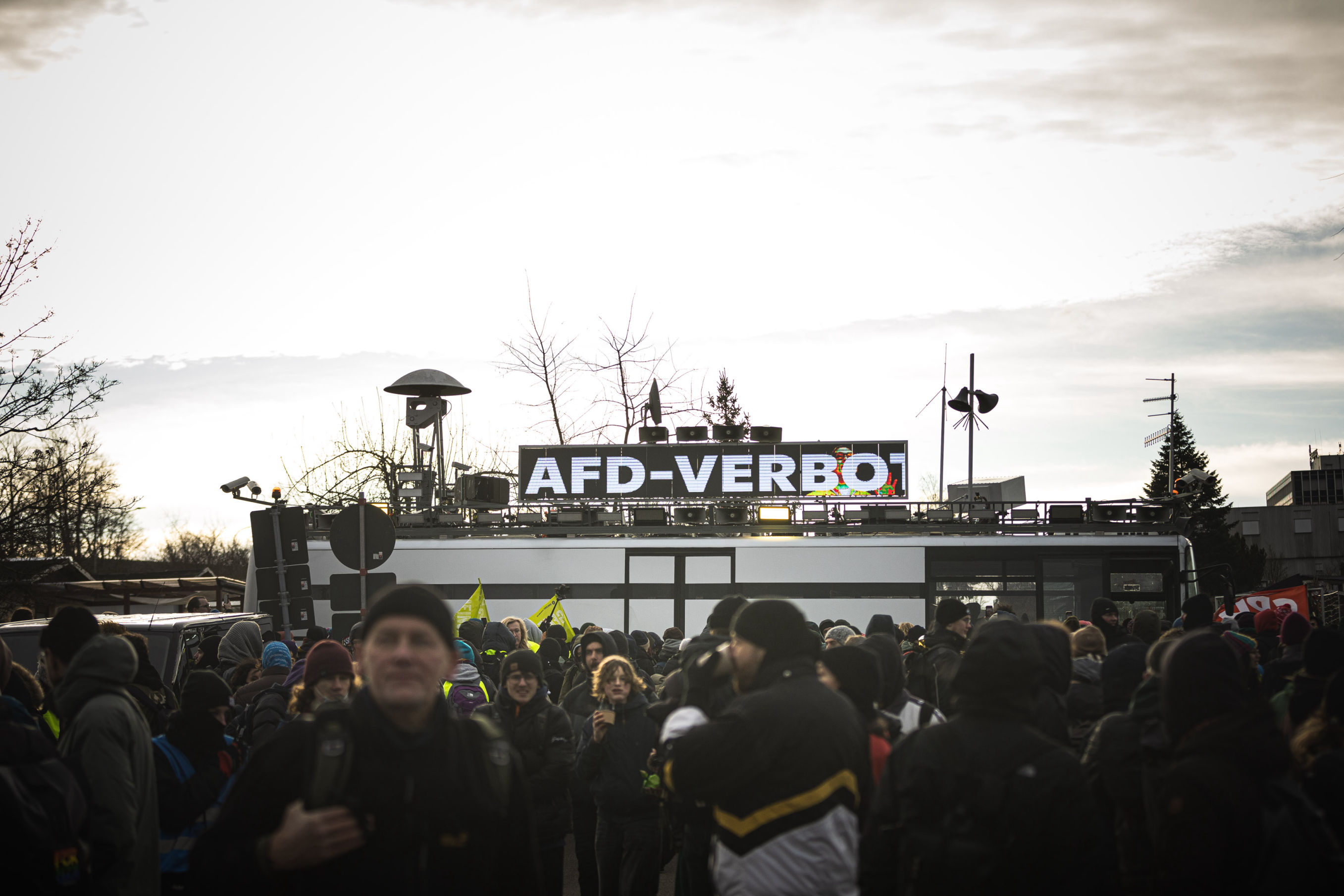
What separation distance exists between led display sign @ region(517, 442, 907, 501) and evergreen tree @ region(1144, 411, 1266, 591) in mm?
28380

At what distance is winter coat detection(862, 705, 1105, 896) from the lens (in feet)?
11.9

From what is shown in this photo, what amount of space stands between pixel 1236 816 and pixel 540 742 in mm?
4724

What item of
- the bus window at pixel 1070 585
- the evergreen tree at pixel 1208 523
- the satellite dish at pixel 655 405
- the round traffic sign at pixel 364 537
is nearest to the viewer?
the round traffic sign at pixel 364 537

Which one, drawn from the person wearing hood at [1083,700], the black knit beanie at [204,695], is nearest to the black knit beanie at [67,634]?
the black knit beanie at [204,695]

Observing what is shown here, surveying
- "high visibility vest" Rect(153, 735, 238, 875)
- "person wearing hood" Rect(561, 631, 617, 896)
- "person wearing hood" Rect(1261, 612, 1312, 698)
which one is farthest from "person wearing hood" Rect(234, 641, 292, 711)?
"person wearing hood" Rect(1261, 612, 1312, 698)

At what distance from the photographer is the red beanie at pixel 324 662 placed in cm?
629

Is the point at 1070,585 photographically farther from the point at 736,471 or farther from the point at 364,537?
the point at 364,537

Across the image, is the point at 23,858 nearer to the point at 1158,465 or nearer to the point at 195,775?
the point at 195,775

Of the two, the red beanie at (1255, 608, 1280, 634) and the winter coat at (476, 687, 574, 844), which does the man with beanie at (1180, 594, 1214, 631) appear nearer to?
the red beanie at (1255, 608, 1280, 634)

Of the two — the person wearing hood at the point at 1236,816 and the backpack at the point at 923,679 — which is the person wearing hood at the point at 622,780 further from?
the person wearing hood at the point at 1236,816

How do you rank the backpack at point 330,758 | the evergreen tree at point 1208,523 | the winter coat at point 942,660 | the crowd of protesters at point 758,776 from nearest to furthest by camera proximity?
the backpack at point 330,758
the crowd of protesters at point 758,776
the winter coat at point 942,660
the evergreen tree at point 1208,523

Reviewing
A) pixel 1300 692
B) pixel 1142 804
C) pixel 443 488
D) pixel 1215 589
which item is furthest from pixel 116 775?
pixel 1215 589

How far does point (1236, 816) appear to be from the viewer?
361 cm

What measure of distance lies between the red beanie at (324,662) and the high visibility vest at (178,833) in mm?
840
